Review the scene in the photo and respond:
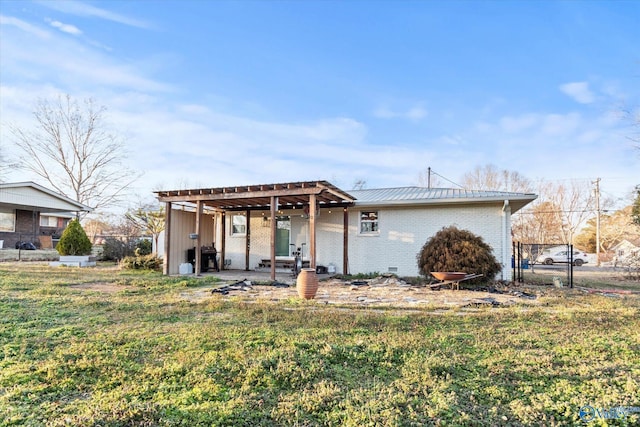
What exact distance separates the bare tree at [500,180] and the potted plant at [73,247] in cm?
2551

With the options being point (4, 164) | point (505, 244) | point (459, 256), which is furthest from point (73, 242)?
point (4, 164)

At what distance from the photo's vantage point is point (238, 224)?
47.1ft

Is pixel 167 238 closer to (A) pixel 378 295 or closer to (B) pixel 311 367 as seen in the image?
(A) pixel 378 295

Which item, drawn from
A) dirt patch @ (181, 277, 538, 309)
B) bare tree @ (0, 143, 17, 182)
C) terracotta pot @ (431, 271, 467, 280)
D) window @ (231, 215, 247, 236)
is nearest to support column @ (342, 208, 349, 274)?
dirt patch @ (181, 277, 538, 309)

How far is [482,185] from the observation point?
2780 cm

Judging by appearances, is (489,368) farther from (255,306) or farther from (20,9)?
(20,9)

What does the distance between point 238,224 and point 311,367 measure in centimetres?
1166

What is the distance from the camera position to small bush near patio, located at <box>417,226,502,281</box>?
907 centimetres

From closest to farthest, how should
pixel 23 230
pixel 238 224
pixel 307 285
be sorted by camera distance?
pixel 307 285
pixel 238 224
pixel 23 230

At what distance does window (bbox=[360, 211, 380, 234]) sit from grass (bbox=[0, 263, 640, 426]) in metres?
6.32

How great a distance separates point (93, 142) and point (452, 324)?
29.7 meters

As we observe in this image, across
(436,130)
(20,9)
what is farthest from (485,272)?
(20,9)

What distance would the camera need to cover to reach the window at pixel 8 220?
20.1 m

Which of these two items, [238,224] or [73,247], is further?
[238,224]
